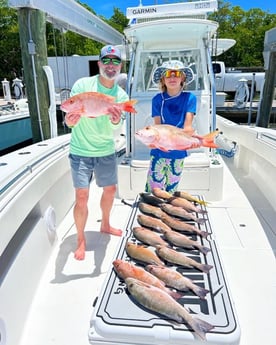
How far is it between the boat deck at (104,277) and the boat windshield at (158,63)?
174cm

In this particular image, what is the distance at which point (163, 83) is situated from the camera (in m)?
2.34

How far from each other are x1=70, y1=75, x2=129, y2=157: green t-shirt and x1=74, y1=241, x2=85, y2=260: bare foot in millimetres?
765

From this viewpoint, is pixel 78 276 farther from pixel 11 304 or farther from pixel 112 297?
pixel 112 297

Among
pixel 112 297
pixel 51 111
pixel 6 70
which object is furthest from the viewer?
pixel 6 70

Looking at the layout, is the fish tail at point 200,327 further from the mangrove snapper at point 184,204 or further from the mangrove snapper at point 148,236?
the mangrove snapper at point 184,204

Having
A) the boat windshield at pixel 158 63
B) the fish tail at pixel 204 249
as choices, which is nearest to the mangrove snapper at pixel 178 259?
the fish tail at pixel 204 249

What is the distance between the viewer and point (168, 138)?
1987mm

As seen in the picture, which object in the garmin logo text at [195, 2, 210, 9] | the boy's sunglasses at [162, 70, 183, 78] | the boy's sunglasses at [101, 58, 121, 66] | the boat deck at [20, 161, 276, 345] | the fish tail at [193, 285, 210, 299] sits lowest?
the boat deck at [20, 161, 276, 345]

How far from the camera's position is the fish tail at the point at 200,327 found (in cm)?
124

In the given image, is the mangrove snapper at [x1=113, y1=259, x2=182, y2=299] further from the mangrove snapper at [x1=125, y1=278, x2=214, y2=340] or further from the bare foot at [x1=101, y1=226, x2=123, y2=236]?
the bare foot at [x1=101, y1=226, x2=123, y2=236]

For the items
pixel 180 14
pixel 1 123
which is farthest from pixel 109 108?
pixel 1 123

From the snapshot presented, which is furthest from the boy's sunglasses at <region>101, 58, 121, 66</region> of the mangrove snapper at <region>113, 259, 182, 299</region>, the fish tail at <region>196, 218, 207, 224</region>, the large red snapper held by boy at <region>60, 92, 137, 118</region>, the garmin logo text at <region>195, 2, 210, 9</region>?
the garmin logo text at <region>195, 2, 210, 9</region>

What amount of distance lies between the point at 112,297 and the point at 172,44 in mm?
3571

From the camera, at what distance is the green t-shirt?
2242 mm
